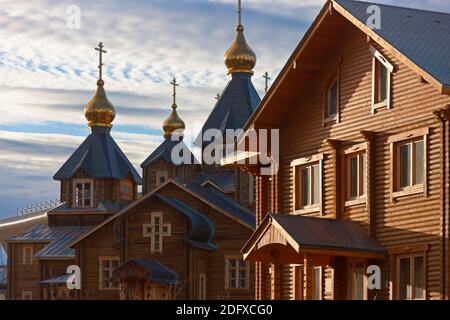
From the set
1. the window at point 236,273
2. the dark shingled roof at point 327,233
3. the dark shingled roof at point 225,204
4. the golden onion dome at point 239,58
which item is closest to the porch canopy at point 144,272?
the window at point 236,273

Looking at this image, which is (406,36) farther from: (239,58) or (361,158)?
(239,58)

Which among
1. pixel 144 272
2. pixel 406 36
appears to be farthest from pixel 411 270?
pixel 144 272

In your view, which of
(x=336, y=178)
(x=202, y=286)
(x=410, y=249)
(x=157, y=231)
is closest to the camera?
(x=410, y=249)

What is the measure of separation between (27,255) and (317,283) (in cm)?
3877

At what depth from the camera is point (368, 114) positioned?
92.0 ft

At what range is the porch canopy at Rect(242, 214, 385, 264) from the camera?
26.5 m

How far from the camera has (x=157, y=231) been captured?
5384cm

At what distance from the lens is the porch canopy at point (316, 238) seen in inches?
1045

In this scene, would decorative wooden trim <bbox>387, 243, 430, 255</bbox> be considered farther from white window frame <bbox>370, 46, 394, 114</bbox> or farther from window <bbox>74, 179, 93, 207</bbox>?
window <bbox>74, 179, 93, 207</bbox>

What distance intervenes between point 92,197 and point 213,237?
50.1ft

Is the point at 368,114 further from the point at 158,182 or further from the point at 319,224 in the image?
the point at 158,182

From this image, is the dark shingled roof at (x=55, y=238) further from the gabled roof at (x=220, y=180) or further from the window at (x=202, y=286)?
the window at (x=202, y=286)
